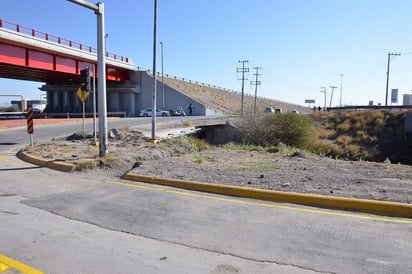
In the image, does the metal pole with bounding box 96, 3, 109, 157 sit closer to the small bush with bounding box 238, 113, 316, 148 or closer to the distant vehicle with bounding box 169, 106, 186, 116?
the small bush with bounding box 238, 113, 316, 148

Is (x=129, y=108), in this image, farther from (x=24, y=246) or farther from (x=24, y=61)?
(x=24, y=246)

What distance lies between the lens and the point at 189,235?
16.4 ft

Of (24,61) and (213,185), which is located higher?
(24,61)

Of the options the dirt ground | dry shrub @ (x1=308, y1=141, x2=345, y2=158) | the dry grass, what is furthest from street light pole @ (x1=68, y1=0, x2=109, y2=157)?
the dry grass

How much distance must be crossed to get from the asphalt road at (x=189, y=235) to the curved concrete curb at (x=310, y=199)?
0.90 ft

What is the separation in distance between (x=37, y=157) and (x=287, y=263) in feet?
35.0

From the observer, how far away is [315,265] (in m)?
4.01

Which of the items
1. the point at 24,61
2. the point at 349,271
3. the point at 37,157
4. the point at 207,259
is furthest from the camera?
the point at 24,61

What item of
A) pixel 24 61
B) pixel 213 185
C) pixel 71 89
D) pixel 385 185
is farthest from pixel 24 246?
pixel 71 89

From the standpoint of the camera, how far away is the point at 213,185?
299 inches

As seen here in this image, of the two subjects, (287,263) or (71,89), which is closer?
(287,263)

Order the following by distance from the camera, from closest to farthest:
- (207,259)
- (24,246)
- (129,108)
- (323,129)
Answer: (207,259) < (24,246) < (323,129) < (129,108)

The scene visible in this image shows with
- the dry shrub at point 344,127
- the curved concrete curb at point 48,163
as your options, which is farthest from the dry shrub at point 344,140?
the curved concrete curb at point 48,163

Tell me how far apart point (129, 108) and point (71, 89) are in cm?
1256
